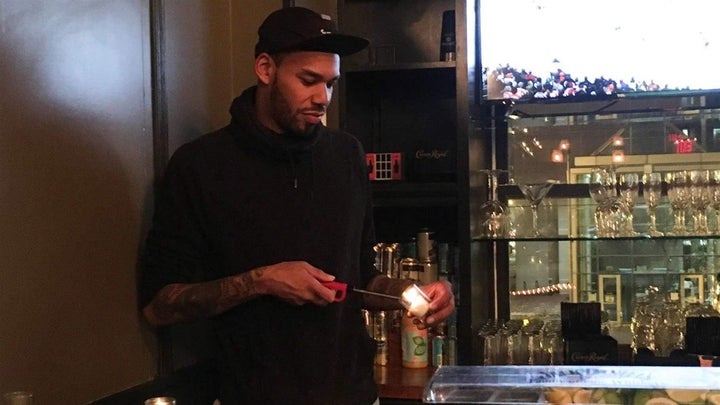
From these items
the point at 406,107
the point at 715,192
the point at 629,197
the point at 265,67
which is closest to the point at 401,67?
the point at 406,107

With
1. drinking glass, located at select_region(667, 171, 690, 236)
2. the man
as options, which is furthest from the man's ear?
drinking glass, located at select_region(667, 171, 690, 236)

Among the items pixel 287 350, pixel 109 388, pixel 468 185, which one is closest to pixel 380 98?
pixel 468 185

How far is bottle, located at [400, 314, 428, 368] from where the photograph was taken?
279 cm

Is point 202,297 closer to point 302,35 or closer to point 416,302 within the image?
point 416,302

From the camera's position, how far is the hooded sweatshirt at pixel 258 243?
2.00 m

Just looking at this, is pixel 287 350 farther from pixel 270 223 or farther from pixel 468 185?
pixel 468 185

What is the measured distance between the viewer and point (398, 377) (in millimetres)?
2682

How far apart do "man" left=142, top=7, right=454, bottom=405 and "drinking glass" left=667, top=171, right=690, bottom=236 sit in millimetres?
1133

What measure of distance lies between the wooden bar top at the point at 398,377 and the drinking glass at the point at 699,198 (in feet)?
3.34

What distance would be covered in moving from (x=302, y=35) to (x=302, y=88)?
0.13 m

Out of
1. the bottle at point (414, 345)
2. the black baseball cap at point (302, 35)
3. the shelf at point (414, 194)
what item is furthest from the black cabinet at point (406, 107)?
the black baseball cap at point (302, 35)

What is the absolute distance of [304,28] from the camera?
2.03 metres

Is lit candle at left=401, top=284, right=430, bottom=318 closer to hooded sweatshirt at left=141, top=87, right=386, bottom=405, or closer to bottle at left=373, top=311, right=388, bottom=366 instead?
hooded sweatshirt at left=141, top=87, right=386, bottom=405

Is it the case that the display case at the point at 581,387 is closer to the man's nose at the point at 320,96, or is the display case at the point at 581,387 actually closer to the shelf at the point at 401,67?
the man's nose at the point at 320,96
